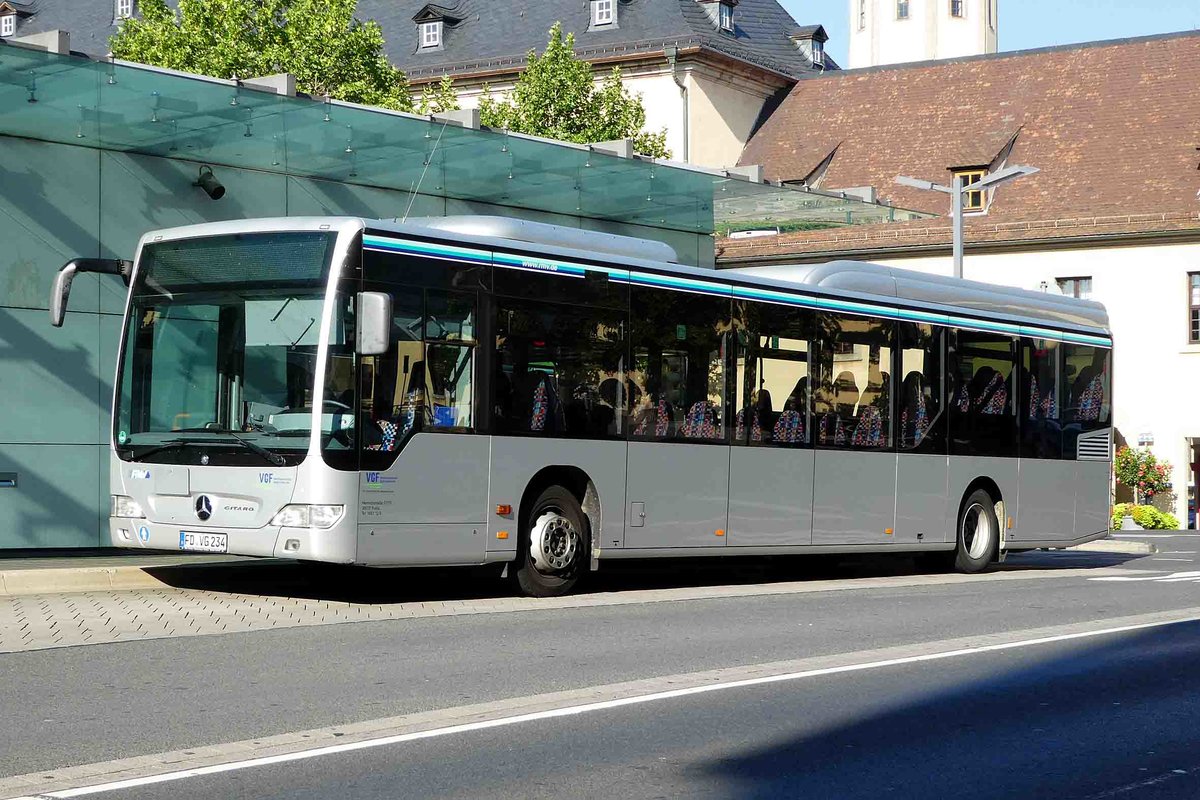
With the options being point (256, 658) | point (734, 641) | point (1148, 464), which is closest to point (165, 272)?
point (256, 658)

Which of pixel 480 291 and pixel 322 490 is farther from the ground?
pixel 480 291

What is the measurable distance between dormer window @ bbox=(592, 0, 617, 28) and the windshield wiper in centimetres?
6098

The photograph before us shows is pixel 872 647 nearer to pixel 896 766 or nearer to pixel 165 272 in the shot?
pixel 896 766

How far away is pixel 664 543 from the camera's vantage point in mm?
16172

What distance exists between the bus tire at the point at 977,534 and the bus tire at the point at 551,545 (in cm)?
641

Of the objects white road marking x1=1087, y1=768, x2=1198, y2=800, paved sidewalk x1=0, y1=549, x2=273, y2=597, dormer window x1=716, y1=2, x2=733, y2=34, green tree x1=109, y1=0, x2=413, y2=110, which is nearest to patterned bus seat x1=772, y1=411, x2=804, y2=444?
paved sidewalk x1=0, y1=549, x2=273, y2=597

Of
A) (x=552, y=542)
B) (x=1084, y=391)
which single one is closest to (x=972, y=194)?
(x=1084, y=391)

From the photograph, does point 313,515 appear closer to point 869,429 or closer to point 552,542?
point 552,542

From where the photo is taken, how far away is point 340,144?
20.5 meters

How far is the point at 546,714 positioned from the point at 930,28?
8230 cm

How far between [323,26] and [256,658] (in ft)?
154

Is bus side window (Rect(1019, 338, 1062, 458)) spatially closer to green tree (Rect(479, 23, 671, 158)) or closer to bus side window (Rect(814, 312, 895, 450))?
bus side window (Rect(814, 312, 895, 450))

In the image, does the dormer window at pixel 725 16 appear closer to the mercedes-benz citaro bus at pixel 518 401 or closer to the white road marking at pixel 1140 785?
the mercedes-benz citaro bus at pixel 518 401

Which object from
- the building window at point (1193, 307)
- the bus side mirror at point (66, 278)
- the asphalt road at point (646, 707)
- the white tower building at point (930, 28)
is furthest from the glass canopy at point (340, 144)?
the white tower building at point (930, 28)
